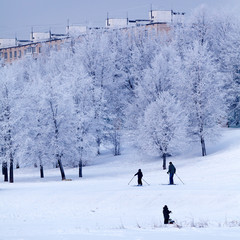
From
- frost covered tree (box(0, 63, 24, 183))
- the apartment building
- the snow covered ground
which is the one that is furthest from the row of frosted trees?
the apartment building

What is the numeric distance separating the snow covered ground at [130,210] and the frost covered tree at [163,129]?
6.01m

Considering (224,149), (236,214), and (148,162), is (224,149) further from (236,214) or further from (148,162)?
(236,214)

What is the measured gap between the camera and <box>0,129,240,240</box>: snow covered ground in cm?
1391

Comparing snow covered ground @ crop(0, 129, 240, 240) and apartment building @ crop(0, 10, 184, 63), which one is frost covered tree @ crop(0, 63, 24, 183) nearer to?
snow covered ground @ crop(0, 129, 240, 240)

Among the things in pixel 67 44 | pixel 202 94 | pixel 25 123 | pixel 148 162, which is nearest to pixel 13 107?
pixel 25 123

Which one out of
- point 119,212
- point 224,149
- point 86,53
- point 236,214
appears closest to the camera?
point 236,214

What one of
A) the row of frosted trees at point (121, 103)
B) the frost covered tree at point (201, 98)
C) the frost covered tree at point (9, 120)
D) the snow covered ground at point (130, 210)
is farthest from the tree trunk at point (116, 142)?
the snow covered ground at point (130, 210)

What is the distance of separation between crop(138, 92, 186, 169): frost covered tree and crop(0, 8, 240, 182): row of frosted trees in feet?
0.35

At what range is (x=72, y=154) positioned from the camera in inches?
1618

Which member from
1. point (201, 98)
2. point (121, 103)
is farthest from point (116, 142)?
point (201, 98)

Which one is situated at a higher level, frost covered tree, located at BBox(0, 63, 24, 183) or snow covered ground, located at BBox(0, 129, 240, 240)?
frost covered tree, located at BBox(0, 63, 24, 183)

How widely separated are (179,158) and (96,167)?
979 centimetres

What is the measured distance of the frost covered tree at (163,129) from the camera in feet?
141

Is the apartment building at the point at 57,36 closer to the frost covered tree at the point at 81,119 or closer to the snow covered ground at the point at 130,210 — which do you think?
the frost covered tree at the point at 81,119
